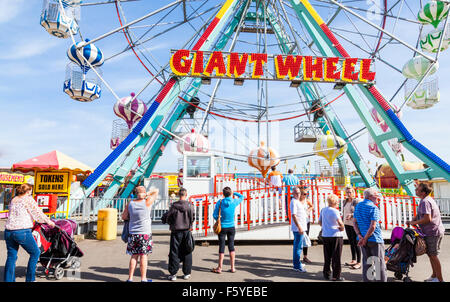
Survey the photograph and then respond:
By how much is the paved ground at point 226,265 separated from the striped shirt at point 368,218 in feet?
4.30

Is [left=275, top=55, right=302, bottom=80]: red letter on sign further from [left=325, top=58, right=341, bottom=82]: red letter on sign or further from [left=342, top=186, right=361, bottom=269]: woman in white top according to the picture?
[left=342, top=186, right=361, bottom=269]: woman in white top

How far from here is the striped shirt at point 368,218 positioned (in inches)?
175

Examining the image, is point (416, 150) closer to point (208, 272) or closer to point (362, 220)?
point (362, 220)

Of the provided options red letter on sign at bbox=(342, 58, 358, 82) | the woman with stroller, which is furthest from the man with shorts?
red letter on sign at bbox=(342, 58, 358, 82)

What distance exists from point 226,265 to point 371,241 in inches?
118

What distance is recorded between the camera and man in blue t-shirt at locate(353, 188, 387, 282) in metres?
4.37

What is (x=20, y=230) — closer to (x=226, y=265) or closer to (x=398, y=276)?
(x=226, y=265)

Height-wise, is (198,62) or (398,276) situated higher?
(198,62)

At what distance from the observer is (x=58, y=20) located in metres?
11.2

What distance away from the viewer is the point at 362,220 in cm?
455

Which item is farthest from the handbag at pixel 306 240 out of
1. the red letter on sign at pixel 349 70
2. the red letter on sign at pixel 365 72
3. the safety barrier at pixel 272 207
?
the red letter on sign at pixel 365 72

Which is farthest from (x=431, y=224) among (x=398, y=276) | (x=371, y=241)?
(x=371, y=241)

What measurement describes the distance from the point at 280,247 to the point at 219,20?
32.2 ft
